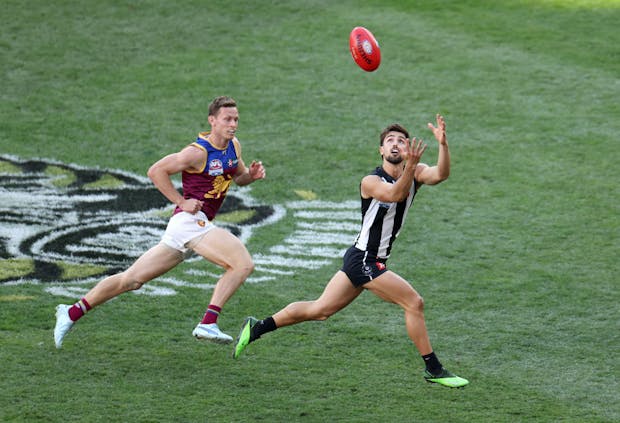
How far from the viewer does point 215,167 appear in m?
9.99

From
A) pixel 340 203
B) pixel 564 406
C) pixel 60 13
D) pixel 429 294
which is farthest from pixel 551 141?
pixel 60 13

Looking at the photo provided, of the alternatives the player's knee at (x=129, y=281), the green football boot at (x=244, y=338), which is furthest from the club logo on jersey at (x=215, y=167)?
the green football boot at (x=244, y=338)

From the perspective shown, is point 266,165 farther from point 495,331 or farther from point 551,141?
point 495,331

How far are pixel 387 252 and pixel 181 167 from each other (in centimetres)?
195

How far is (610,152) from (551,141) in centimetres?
91

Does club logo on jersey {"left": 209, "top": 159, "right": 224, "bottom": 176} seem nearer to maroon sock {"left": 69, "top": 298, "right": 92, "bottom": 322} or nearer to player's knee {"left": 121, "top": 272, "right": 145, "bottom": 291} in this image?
player's knee {"left": 121, "top": 272, "right": 145, "bottom": 291}

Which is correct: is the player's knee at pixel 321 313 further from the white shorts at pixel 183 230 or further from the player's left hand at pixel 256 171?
the player's left hand at pixel 256 171

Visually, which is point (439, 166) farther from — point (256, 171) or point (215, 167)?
point (215, 167)

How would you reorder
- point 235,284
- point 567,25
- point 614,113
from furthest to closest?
point 567,25, point 614,113, point 235,284

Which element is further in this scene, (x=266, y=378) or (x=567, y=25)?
(x=567, y=25)

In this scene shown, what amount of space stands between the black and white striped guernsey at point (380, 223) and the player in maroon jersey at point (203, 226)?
44.5 inches

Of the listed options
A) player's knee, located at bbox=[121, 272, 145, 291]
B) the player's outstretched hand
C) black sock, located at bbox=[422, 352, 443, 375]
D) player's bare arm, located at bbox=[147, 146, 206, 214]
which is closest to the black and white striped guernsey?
black sock, located at bbox=[422, 352, 443, 375]

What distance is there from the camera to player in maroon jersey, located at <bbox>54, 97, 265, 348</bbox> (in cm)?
987

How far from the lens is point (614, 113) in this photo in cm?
1847
